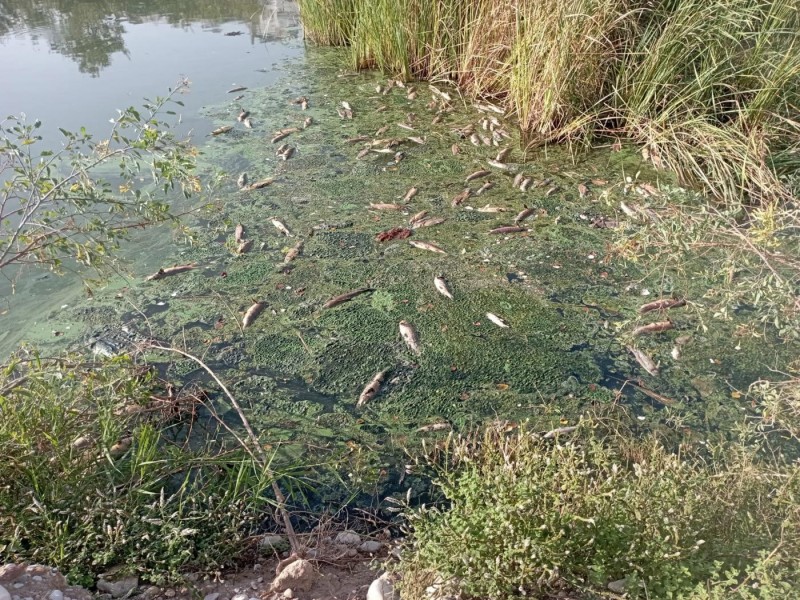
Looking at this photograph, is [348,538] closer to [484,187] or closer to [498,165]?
[484,187]

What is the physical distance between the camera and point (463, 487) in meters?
2.20

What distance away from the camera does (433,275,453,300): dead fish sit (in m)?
3.99

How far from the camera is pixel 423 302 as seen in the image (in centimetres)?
395

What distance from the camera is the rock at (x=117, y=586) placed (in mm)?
2283

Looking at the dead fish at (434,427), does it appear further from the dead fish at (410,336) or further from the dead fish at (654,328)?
the dead fish at (654,328)

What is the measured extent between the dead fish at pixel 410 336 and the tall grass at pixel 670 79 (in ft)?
8.52

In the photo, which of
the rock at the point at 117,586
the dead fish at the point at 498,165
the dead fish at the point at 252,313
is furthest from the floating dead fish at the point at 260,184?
the rock at the point at 117,586

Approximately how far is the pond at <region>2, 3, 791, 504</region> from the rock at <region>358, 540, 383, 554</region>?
0.31m

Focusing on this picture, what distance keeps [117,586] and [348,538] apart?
0.84 meters

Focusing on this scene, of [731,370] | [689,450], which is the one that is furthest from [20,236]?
[731,370]

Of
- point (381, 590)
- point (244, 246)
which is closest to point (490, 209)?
point (244, 246)

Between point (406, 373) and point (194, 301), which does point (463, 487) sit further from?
point (194, 301)

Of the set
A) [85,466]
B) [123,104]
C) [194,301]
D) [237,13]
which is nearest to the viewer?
[85,466]

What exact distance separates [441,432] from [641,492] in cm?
110
